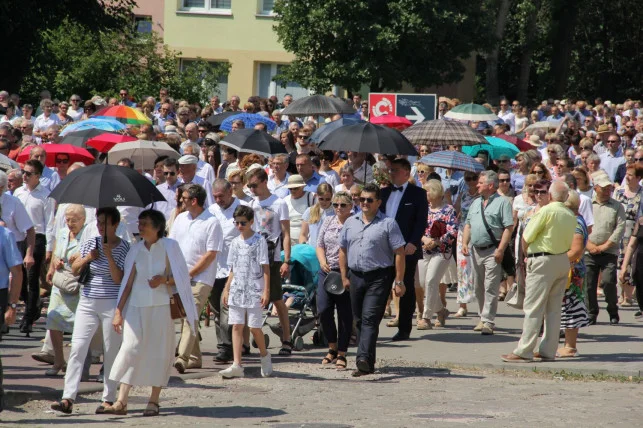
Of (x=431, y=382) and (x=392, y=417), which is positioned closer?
(x=392, y=417)

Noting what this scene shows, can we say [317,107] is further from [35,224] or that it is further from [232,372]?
[232,372]

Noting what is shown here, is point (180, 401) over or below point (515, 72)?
below

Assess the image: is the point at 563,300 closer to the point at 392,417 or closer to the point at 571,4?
the point at 392,417

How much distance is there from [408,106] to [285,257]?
31.6ft

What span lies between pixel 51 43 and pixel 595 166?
908 inches

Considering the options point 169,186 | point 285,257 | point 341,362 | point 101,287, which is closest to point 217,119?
point 169,186

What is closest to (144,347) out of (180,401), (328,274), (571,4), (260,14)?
(180,401)

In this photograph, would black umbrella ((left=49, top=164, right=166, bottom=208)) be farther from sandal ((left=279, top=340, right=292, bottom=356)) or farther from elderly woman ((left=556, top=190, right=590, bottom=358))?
elderly woman ((left=556, top=190, right=590, bottom=358))

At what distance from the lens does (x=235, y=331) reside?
1198 cm

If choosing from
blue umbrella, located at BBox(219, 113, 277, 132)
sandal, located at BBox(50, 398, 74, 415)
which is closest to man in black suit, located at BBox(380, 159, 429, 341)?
sandal, located at BBox(50, 398, 74, 415)

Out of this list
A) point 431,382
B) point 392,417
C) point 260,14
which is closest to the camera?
point 392,417

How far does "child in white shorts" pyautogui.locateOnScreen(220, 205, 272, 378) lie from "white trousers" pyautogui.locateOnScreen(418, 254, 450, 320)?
3.08 metres

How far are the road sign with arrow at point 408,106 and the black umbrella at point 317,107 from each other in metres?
0.84

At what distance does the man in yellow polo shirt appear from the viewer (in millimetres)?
12758
